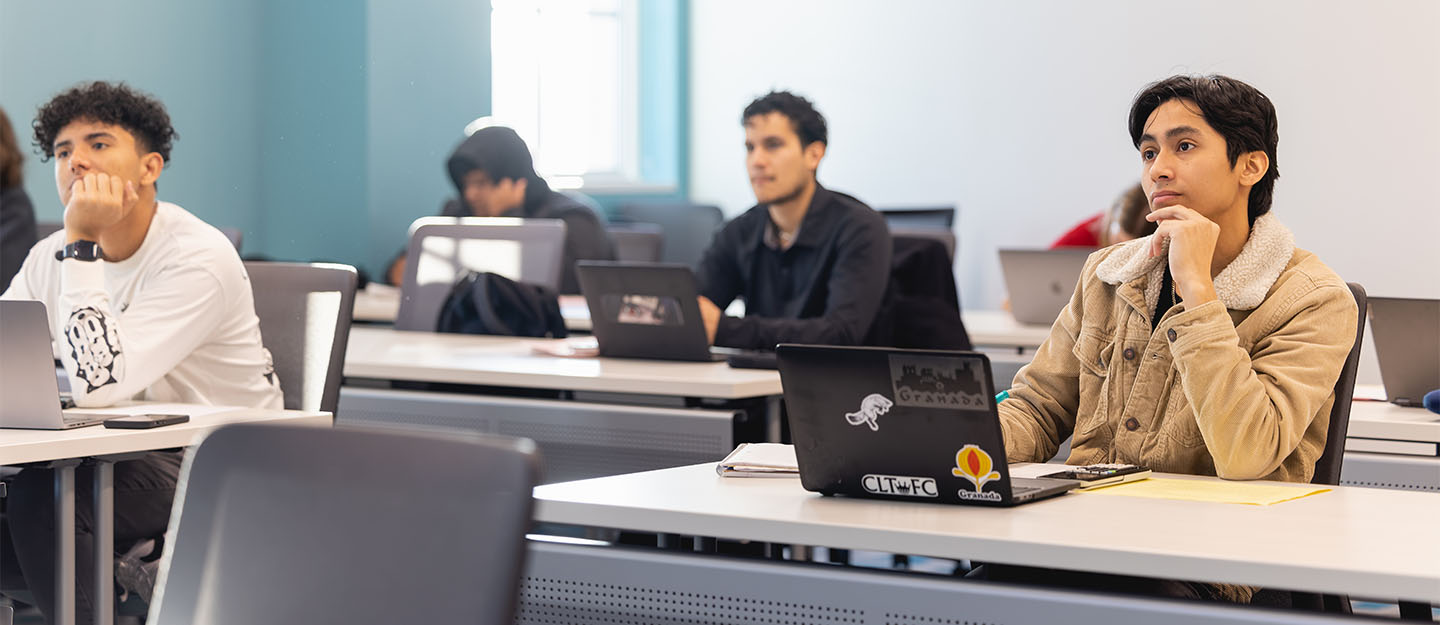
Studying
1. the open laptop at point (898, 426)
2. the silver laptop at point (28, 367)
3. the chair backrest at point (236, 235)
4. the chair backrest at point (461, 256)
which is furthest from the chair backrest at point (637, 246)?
the open laptop at point (898, 426)

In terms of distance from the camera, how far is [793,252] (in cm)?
377

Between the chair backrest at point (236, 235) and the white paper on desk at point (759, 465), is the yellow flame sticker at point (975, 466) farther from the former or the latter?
the chair backrest at point (236, 235)

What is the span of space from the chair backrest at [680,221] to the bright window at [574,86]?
0.30 metres

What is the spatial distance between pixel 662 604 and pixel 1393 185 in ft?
15.4

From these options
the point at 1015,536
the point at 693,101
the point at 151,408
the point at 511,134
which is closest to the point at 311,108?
the point at 511,134

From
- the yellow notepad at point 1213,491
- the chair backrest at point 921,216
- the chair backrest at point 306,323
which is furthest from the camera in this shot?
the chair backrest at point 921,216

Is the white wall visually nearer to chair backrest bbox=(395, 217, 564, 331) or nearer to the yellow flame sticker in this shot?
chair backrest bbox=(395, 217, 564, 331)

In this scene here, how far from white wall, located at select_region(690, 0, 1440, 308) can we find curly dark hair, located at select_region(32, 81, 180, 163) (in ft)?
10.0

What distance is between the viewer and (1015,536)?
4.82 ft

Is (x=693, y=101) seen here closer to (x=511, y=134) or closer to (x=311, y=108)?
(x=511, y=134)

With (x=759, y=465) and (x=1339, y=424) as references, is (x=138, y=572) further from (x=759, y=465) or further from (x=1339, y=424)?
(x=1339, y=424)

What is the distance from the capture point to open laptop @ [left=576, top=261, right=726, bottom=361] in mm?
3252

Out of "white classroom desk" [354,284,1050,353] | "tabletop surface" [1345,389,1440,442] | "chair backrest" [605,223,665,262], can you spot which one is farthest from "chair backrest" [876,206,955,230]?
"tabletop surface" [1345,389,1440,442]

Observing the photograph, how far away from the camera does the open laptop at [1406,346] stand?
8.53 feet
